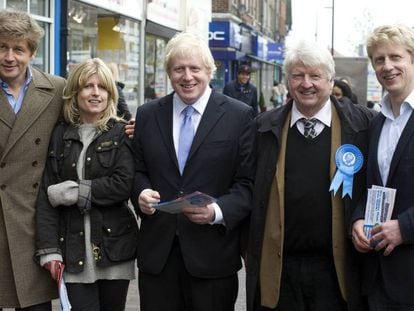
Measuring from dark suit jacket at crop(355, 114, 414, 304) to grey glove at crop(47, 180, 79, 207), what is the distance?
149 cm

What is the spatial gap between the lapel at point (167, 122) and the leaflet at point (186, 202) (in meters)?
0.36

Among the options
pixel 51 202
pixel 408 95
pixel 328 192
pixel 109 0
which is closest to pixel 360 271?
pixel 328 192

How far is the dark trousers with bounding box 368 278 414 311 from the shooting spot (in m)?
3.22

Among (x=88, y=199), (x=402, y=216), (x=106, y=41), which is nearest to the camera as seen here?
(x=402, y=216)

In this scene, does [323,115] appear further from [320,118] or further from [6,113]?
[6,113]

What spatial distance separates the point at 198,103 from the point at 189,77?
7.2 inches

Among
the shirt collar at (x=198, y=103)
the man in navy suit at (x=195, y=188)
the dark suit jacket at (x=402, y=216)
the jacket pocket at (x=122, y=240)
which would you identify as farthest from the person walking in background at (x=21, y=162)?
the dark suit jacket at (x=402, y=216)

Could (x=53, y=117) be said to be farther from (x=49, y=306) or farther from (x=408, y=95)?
(x=408, y=95)

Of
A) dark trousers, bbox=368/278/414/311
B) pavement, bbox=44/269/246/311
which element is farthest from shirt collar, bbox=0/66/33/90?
pavement, bbox=44/269/246/311

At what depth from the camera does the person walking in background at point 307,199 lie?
3.43 m

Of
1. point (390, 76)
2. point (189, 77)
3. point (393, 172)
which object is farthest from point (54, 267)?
point (390, 76)

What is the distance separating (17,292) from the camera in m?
3.72

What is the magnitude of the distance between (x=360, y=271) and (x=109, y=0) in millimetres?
11624

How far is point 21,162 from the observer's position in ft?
12.2
